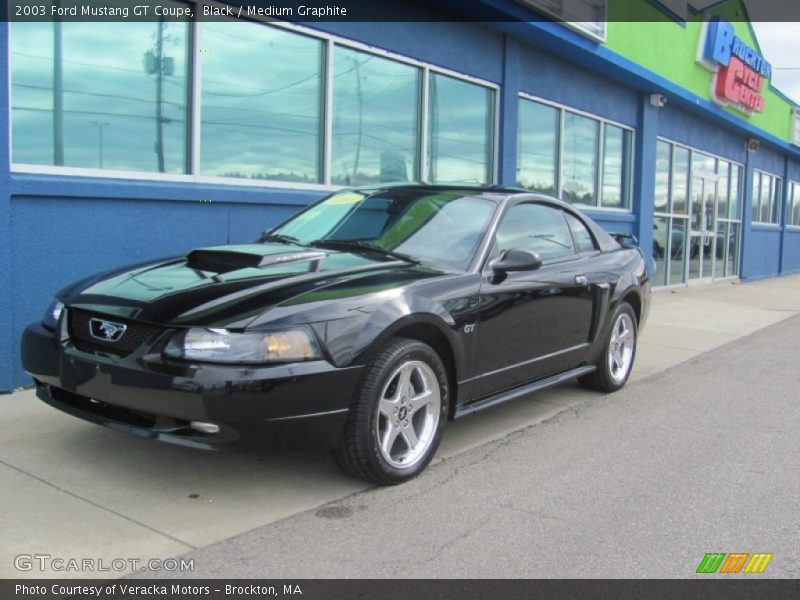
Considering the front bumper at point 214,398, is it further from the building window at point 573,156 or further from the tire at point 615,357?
the building window at point 573,156

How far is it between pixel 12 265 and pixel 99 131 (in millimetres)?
1341

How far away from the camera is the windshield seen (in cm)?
460

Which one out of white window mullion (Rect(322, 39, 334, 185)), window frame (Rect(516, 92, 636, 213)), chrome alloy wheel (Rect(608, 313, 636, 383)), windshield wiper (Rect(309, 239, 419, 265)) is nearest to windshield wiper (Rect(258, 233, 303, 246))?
windshield wiper (Rect(309, 239, 419, 265))

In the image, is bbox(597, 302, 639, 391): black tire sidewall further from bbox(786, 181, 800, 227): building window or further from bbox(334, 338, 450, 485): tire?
bbox(786, 181, 800, 227): building window

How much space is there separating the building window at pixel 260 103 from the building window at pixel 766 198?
17448 millimetres

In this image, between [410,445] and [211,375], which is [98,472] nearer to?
[211,375]

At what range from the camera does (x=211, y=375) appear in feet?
10.8

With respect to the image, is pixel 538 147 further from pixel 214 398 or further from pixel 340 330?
pixel 214 398

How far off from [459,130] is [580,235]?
464 centimetres

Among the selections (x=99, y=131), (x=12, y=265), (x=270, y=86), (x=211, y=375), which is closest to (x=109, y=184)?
(x=99, y=131)

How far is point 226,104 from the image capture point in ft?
23.2

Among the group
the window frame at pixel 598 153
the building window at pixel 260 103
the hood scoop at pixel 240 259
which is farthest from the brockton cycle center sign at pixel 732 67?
the hood scoop at pixel 240 259
